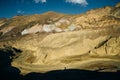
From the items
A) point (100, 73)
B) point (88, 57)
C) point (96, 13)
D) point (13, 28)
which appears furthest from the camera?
point (13, 28)

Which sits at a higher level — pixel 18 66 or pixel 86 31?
pixel 86 31

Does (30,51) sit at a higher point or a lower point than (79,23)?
lower

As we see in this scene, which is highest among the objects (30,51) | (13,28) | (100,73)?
(13,28)

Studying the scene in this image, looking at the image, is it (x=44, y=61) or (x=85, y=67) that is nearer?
(x=85, y=67)

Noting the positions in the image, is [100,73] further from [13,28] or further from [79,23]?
[13,28]

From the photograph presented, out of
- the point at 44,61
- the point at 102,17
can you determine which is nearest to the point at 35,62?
the point at 44,61

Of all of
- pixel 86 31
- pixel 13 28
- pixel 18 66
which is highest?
pixel 13 28

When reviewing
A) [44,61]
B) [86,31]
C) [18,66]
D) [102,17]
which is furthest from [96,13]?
[18,66]

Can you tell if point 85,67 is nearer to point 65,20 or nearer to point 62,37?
point 62,37

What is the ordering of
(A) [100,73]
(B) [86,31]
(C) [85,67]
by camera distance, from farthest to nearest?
(B) [86,31]
(C) [85,67]
(A) [100,73]
